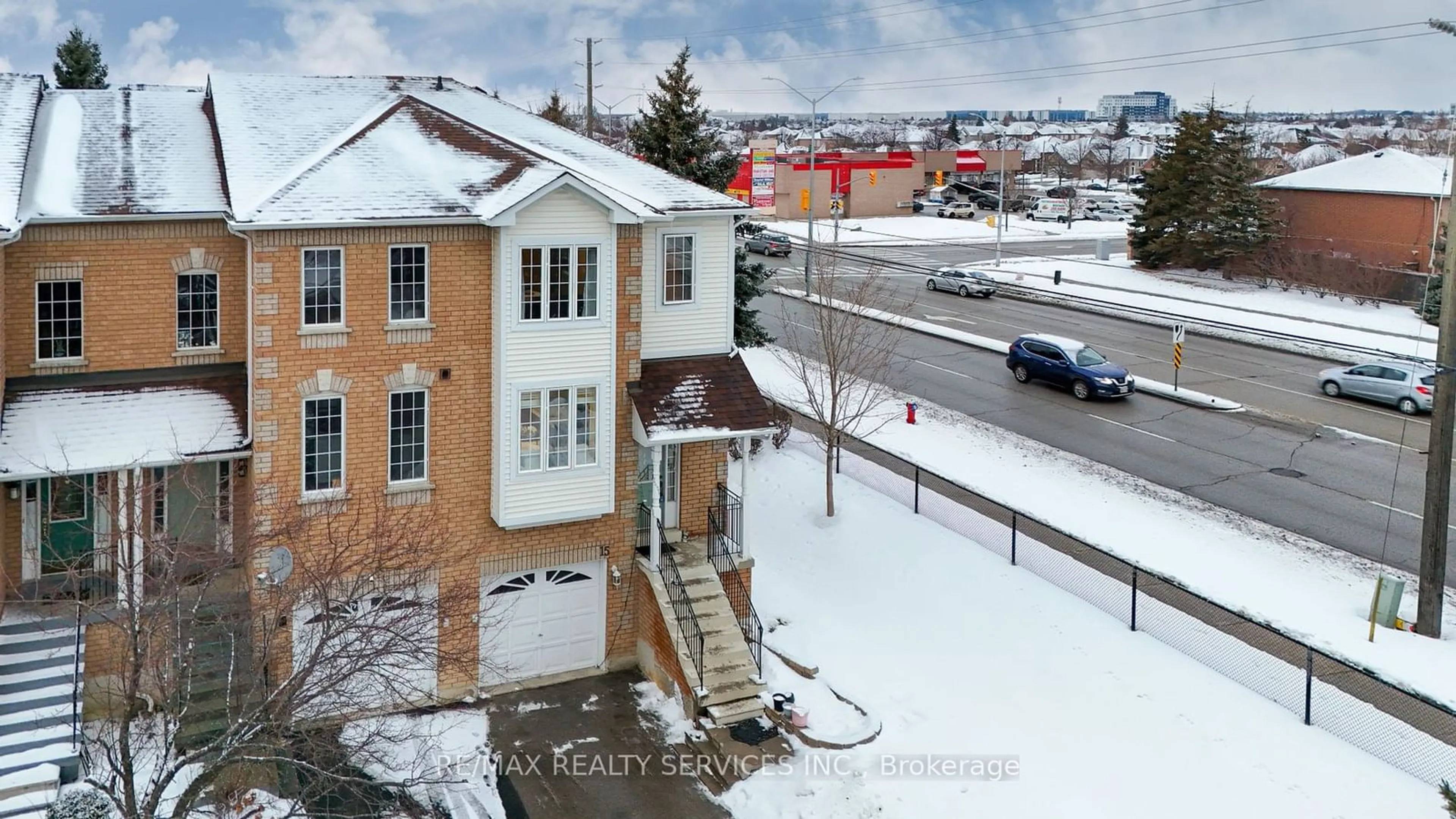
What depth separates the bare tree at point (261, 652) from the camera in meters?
13.8

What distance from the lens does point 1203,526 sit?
28.7m

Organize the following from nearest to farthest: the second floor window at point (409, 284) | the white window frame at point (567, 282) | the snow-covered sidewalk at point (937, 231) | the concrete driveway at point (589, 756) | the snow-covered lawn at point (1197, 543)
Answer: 1. the concrete driveway at point (589, 756)
2. the second floor window at point (409, 284)
3. the white window frame at point (567, 282)
4. the snow-covered lawn at point (1197, 543)
5. the snow-covered sidewalk at point (937, 231)

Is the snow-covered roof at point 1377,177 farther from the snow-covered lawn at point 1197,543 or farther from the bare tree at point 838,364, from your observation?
the snow-covered lawn at point 1197,543

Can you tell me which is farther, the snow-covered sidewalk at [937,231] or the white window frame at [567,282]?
the snow-covered sidewalk at [937,231]

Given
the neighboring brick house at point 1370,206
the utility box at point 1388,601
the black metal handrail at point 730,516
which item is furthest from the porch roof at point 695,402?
the neighboring brick house at point 1370,206

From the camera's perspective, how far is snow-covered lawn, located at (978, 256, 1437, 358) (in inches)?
2060

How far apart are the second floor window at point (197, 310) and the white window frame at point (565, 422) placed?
17.9 feet

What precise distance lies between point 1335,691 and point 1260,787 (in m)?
3.40

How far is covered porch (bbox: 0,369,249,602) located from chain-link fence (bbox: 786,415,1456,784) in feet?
49.7

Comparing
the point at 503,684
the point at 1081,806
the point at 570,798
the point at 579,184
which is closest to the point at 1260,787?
the point at 1081,806

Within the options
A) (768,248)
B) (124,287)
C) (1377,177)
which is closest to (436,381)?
(124,287)

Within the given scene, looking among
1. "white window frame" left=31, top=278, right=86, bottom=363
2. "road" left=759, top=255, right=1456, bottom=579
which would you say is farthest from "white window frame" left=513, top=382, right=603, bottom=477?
"road" left=759, top=255, right=1456, bottom=579

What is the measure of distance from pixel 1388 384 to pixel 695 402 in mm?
28156

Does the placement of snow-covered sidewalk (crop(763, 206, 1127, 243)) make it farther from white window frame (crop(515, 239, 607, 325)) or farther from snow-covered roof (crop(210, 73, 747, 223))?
white window frame (crop(515, 239, 607, 325))
